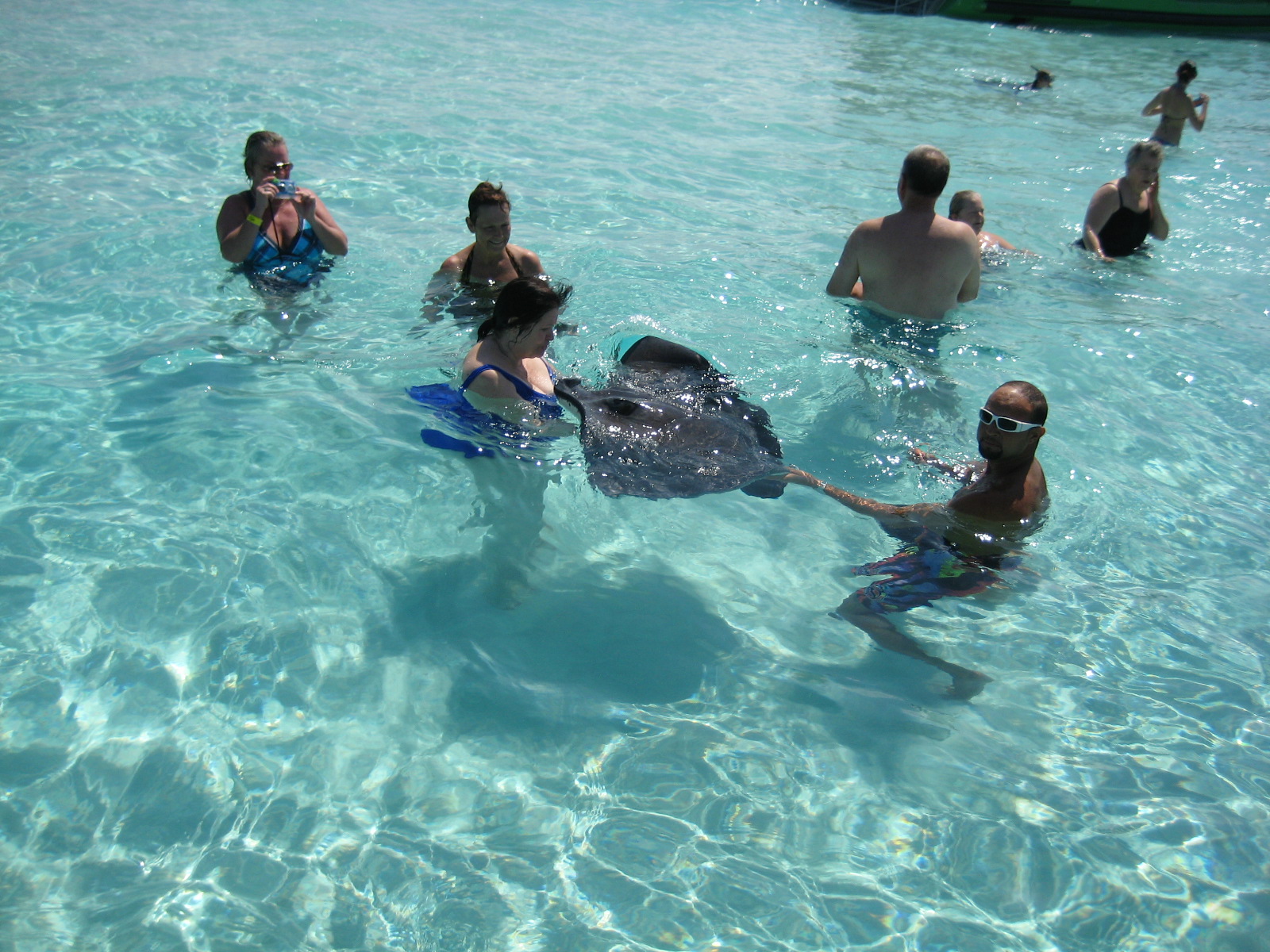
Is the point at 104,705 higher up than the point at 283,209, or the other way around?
the point at 283,209

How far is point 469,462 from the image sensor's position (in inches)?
181

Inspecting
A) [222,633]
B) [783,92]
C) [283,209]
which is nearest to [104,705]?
[222,633]

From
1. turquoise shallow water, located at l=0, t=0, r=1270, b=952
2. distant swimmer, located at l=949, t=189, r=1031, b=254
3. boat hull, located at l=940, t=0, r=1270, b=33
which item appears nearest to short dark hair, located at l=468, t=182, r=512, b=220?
turquoise shallow water, located at l=0, t=0, r=1270, b=952

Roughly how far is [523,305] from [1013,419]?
2.11m

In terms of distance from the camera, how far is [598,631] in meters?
3.87

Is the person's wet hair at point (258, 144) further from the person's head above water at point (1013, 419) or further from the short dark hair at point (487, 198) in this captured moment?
the person's head above water at point (1013, 419)

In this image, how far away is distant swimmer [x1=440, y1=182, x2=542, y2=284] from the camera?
534cm

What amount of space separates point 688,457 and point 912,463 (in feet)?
5.18

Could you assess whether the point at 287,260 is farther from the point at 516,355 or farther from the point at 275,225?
the point at 516,355

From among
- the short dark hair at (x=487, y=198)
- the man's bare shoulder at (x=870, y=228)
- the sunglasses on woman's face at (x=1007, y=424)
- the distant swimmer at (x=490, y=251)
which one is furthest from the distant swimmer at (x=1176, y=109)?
the sunglasses on woman's face at (x=1007, y=424)

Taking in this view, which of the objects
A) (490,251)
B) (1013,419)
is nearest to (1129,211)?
(1013,419)

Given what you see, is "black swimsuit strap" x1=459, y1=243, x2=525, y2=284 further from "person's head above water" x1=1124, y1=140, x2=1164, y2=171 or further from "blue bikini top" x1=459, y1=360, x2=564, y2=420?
"person's head above water" x1=1124, y1=140, x2=1164, y2=171

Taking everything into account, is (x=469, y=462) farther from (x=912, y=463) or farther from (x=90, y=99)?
(x=90, y=99)

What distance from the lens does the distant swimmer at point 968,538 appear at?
3.72m
